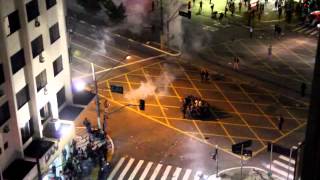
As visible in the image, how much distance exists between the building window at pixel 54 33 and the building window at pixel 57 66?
1.59 m

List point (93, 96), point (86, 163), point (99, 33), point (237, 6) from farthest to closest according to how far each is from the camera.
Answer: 1. point (237, 6)
2. point (99, 33)
3. point (93, 96)
4. point (86, 163)

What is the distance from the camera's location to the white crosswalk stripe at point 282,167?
4212 centimetres

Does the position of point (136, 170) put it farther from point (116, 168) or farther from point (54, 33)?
point (54, 33)

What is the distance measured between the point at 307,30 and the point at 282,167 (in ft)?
105

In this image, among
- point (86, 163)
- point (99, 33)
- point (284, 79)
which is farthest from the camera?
point (99, 33)

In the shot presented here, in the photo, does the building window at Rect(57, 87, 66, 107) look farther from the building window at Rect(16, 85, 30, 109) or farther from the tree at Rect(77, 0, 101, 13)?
the tree at Rect(77, 0, 101, 13)

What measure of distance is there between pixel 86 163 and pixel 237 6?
4295 centimetres

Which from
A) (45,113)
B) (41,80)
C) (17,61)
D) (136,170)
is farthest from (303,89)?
(17,61)

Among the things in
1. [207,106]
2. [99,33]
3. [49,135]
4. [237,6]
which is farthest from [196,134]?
[237,6]

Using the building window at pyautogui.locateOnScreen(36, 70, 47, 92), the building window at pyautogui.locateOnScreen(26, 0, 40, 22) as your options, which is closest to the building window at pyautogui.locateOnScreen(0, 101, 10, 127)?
the building window at pyautogui.locateOnScreen(36, 70, 47, 92)

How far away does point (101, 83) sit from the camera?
56.5 metres

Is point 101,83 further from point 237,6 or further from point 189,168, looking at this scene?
point 237,6

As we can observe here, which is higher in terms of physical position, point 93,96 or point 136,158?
point 93,96

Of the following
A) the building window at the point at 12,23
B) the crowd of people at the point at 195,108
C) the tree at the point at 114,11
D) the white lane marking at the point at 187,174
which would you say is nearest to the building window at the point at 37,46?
the building window at the point at 12,23
